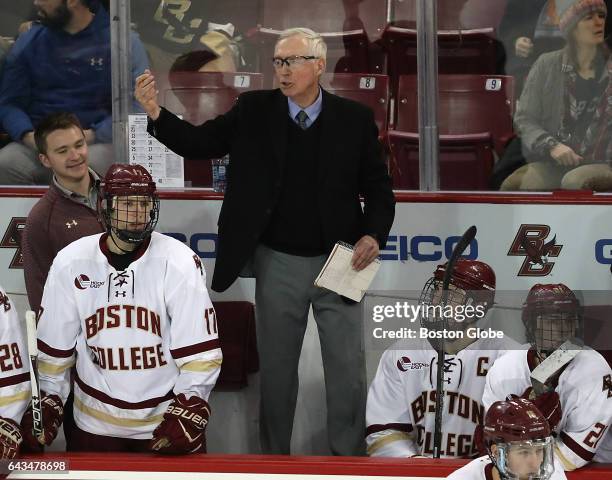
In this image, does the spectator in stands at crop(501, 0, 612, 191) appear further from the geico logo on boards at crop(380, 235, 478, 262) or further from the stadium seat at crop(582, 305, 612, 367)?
the stadium seat at crop(582, 305, 612, 367)

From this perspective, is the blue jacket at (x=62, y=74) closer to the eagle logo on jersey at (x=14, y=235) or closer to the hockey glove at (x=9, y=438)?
the eagle logo on jersey at (x=14, y=235)

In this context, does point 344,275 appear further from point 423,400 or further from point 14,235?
point 14,235

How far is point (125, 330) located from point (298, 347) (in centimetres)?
64

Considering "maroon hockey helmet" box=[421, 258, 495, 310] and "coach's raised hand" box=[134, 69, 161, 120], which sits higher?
"coach's raised hand" box=[134, 69, 161, 120]

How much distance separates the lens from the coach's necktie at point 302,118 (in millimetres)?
3807

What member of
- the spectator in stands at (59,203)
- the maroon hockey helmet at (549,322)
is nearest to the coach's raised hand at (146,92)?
the spectator in stands at (59,203)

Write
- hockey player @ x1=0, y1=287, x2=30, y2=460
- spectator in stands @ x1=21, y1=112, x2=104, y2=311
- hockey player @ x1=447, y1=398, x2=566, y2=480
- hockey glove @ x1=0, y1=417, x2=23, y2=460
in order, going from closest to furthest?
hockey player @ x1=447, y1=398, x2=566, y2=480
hockey glove @ x1=0, y1=417, x2=23, y2=460
hockey player @ x1=0, y1=287, x2=30, y2=460
spectator in stands @ x1=21, y1=112, x2=104, y2=311

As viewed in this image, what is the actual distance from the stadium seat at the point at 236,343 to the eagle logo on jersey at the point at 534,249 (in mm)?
1018

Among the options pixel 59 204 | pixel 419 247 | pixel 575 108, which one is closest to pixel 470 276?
pixel 419 247

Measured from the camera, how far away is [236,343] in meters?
4.27

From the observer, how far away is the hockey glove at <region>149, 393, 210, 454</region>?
330 centimetres

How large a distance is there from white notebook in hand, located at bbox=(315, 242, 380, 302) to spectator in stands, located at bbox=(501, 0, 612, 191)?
104 centimetres

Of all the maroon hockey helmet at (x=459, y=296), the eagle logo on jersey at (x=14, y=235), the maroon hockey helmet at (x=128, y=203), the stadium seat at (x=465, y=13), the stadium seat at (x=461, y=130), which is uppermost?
the stadium seat at (x=465, y=13)

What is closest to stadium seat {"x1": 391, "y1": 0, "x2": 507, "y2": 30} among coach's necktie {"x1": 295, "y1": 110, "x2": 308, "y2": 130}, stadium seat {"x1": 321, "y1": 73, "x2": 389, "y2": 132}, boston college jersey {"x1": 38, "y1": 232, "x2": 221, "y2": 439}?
stadium seat {"x1": 321, "y1": 73, "x2": 389, "y2": 132}
